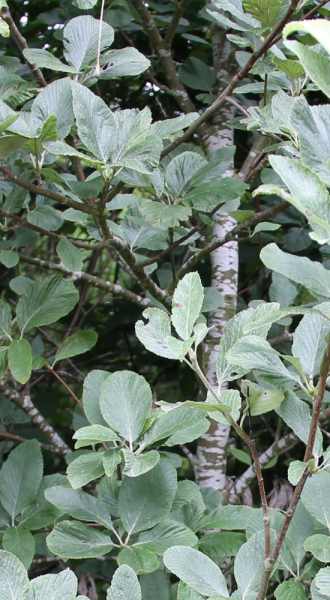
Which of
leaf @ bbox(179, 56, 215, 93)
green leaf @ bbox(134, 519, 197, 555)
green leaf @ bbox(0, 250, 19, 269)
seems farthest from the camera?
leaf @ bbox(179, 56, 215, 93)

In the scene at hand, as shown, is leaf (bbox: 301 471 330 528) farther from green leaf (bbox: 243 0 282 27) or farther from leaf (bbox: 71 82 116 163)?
green leaf (bbox: 243 0 282 27)

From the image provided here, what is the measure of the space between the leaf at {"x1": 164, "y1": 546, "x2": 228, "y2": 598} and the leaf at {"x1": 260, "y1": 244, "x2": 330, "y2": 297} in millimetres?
264

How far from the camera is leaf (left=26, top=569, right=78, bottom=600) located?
15.8 inches

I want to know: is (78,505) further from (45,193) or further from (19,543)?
(45,193)

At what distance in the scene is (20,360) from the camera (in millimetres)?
665

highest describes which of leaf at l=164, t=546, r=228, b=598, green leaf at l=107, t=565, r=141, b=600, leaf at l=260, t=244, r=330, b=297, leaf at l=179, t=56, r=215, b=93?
leaf at l=260, t=244, r=330, b=297

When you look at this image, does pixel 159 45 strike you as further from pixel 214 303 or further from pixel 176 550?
pixel 176 550

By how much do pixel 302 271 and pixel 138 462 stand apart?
0.88 ft

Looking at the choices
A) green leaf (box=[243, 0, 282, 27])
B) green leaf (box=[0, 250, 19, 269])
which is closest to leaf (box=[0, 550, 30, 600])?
green leaf (box=[0, 250, 19, 269])

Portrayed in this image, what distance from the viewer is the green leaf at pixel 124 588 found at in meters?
0.40

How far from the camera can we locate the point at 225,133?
117cm

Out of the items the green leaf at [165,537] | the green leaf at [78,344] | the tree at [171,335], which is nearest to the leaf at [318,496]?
the tree at [171,335]

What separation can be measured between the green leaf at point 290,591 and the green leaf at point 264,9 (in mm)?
688

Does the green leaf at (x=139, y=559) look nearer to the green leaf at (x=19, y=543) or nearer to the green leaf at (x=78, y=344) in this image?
the green leaf at (x=19, y=543)
